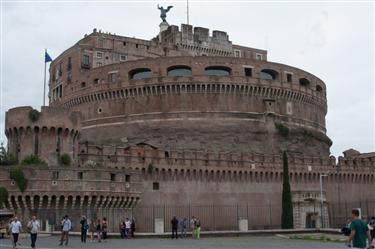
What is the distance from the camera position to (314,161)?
143 ft

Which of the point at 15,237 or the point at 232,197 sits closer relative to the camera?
the point at 15,237

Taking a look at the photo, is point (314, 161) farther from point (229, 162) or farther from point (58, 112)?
point (58, 112)

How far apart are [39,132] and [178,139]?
1723cm

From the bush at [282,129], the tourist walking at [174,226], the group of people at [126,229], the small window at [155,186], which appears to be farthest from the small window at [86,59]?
the group of people at [126,229]

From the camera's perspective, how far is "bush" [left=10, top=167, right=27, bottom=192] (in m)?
26.6

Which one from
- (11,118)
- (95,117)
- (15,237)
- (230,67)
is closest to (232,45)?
(230,67)

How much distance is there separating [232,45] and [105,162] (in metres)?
33.1

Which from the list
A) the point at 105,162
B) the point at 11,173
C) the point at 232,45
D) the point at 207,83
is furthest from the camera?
the point at 232,45

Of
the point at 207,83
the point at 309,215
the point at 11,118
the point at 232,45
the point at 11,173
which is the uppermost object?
the point at 232,45

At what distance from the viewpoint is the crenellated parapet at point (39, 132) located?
30266 mm

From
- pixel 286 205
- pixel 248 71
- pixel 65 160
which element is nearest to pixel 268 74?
pixel 248 71

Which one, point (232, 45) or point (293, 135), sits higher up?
point (232, 45)

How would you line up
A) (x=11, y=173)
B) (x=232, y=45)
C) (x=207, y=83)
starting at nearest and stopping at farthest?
(x=11, y=173) < (x=207, y=83) < (x=232, y=45)

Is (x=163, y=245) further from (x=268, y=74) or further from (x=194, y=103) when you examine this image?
(x=268, y=74)
